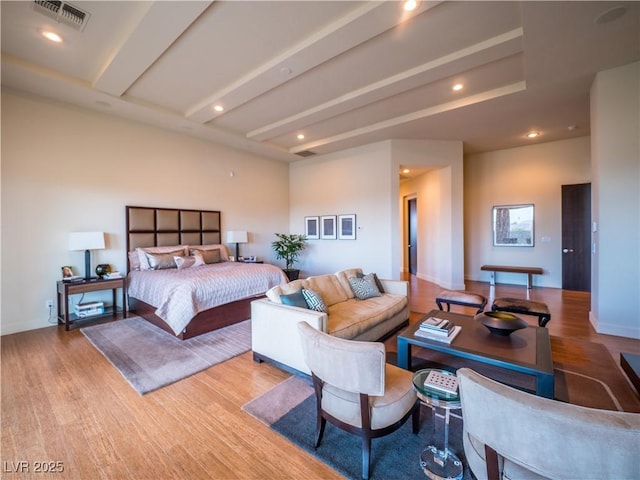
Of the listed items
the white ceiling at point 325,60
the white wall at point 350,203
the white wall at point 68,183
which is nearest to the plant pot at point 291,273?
the white wall at point 350,203

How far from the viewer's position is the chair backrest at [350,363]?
1445mm

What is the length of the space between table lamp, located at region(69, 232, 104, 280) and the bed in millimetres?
569

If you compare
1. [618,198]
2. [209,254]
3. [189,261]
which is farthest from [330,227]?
[618,198]

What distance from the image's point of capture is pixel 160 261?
4.62m

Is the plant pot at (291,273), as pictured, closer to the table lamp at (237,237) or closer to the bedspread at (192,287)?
the table lamp at (237,237)

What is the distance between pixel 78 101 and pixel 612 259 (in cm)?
790

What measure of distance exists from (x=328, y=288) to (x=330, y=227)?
3.81 m

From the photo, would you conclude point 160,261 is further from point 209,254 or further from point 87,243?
point 87,243

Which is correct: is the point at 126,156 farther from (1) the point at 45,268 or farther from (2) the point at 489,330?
(2) the point at 489,330

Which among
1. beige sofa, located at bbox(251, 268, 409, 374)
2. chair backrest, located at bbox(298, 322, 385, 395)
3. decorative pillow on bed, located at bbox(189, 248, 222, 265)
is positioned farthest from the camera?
decorative pillow on bed, located at bbox(189, 248, 222, 265)

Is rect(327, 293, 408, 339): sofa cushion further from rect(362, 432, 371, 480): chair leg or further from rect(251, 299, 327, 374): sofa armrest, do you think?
rect(362, 432, 371, 480): chair leg

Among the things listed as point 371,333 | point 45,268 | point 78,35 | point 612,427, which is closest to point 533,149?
point 371,333

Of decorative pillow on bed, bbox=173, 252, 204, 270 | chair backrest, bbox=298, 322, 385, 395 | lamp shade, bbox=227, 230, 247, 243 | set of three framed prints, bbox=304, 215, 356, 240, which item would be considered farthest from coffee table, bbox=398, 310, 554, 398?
lamp shade, bbox=227, 230, 247, 243

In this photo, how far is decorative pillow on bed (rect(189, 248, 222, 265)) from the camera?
5172 millimetres
